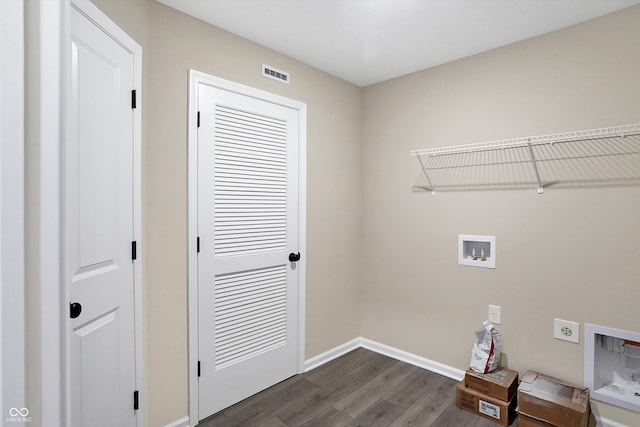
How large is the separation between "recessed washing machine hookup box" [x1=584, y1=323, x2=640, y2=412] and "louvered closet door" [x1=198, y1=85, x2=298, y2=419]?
1.96m

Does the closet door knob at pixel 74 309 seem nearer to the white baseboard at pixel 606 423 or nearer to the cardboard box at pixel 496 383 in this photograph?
the cardboard box at pixel 496 383

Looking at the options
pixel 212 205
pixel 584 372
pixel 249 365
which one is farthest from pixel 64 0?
pixel 584 372

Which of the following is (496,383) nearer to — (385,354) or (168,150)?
(385,354)

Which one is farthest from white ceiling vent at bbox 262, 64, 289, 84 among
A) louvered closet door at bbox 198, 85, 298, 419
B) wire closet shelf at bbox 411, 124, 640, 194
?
wire closet shelf at bbox 411, 124, 640, 194

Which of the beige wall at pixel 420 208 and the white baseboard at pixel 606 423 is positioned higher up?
the beige wall at pixel 420 208

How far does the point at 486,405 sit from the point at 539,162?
5.34 feet

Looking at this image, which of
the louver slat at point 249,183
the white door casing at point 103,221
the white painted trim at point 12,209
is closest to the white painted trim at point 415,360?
the louver slat at point 249,183

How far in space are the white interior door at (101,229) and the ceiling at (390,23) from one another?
2.47 ft

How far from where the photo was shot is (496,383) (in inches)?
85.3

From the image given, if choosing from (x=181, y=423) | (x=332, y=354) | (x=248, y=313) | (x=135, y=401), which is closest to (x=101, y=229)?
(x=135, y=401)

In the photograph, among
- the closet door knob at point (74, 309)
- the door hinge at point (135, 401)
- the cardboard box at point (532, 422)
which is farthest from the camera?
the cardboard box at point (532, 422)

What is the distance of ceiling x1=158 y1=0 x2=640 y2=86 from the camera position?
1.93 metres

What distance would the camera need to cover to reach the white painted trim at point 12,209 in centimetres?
84

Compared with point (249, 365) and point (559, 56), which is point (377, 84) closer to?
point (559, 56)
